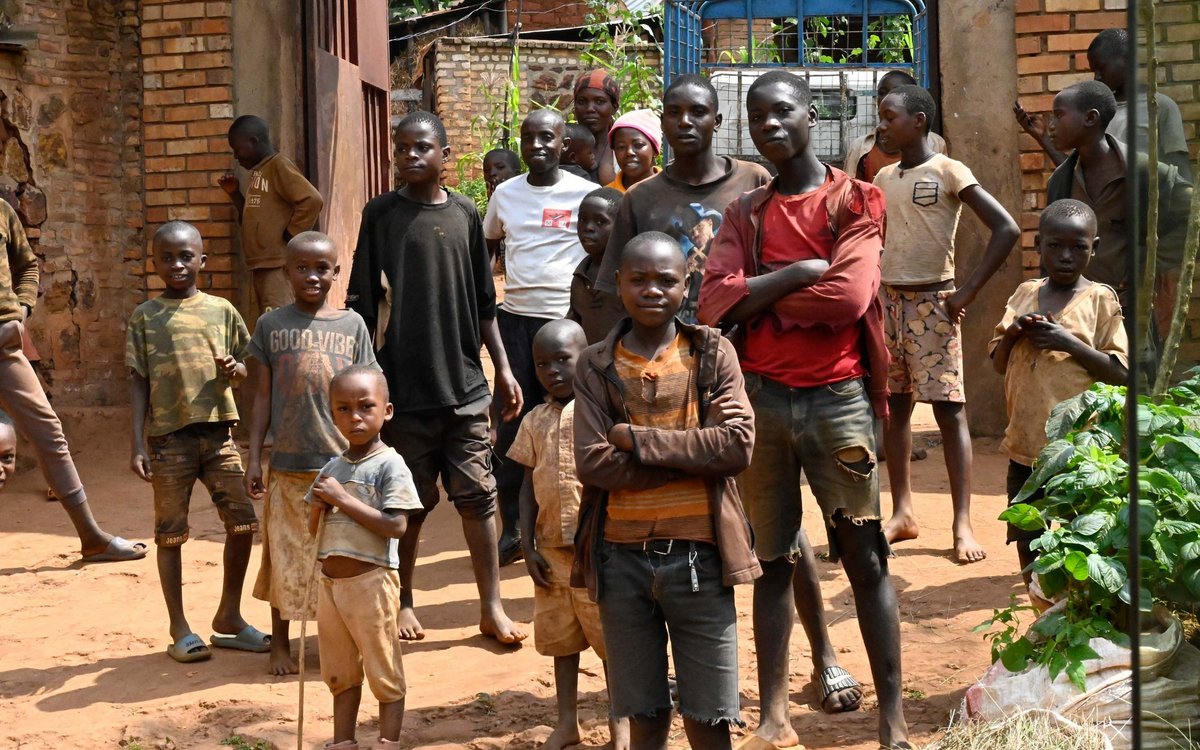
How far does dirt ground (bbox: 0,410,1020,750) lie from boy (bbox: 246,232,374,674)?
451 millimetres

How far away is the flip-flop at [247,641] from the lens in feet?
16.3

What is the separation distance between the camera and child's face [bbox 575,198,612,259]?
516 cm

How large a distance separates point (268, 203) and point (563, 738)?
4.44 m

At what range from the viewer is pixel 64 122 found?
8.55 metres

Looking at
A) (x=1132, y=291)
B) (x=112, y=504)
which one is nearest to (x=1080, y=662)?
(x=1132, y=291)

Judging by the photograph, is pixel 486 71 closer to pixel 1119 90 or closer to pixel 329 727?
pixel 1119 90

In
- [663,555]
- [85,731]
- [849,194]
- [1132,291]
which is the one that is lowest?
[85,731]

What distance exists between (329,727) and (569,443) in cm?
119

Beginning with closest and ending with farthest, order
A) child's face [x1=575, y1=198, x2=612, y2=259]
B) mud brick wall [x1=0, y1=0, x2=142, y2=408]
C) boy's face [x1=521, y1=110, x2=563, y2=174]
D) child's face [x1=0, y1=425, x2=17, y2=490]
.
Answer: child's face [x1=0, y1=425, x2=17, y2=490] → child's face [x1=575, y1=198, x2=612, y2=259] → boy's face [x1=521, y1=110, x2=563, y2=174] → mud brick wall [x1=0, y1=0, x2=142, y2=408]

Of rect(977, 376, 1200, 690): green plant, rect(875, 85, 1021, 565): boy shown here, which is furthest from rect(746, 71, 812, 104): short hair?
rect(875, 85, 1021, 565): boy

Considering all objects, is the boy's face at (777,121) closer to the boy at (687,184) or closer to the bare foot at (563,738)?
the boy at (687,184)

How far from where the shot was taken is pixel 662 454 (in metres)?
3.15

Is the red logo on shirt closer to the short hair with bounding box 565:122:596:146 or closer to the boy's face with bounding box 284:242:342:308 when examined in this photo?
the short hair with bounding box 565:122:596:146

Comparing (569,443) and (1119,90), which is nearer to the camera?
(569,443)
